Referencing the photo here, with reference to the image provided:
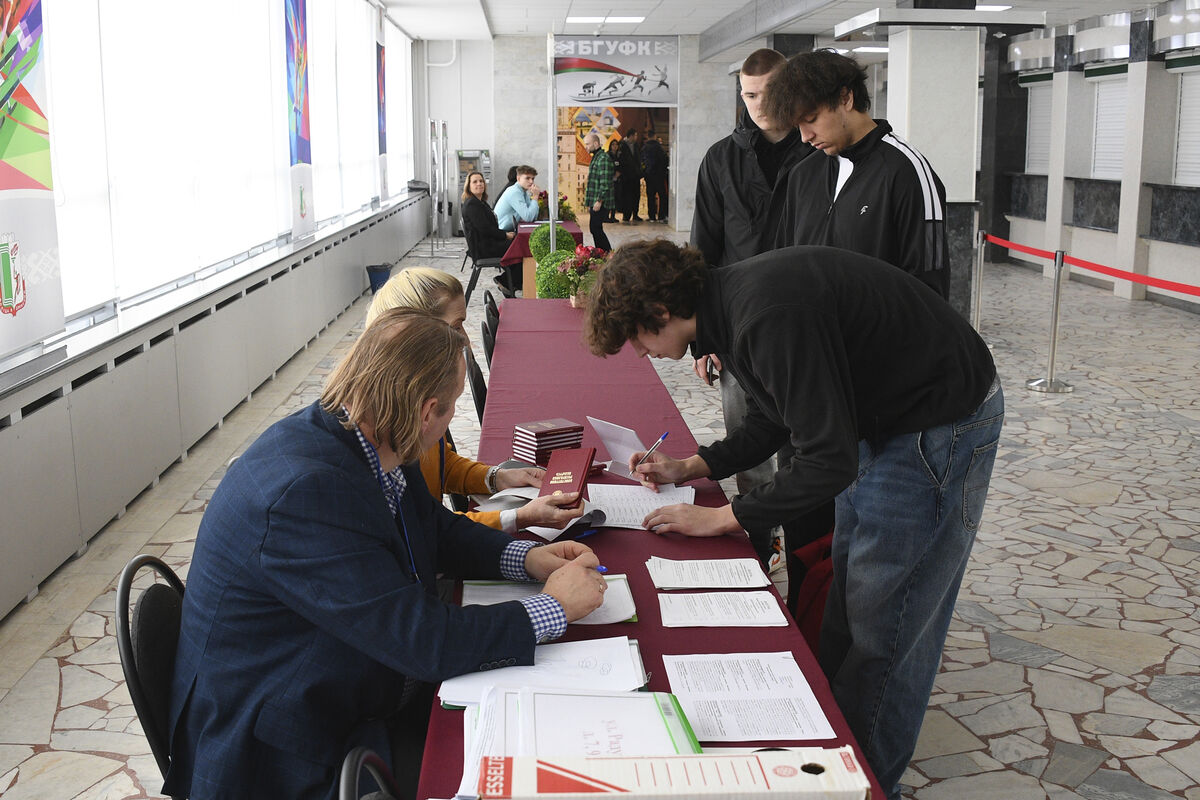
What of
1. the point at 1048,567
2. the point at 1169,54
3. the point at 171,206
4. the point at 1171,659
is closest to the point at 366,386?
the point at 1171,659

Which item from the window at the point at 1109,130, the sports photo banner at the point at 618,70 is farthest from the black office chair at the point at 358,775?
the sports photo banner at the point at 618,70

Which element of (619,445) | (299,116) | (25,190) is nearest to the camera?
(619,445)

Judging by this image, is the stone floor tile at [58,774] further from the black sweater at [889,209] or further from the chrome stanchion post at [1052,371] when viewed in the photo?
the chrome stanchion post at [1052,371]

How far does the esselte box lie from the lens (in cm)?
109

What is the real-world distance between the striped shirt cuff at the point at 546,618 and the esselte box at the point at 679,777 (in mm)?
614

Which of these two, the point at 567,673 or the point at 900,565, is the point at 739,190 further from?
the point at 567,673

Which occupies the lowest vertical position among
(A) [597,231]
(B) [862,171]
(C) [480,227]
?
(A) [597,231]

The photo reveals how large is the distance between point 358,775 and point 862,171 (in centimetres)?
226

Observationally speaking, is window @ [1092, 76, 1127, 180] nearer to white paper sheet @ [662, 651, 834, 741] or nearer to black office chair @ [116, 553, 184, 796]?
white paper sheet @ [662, 651, 834, 741]

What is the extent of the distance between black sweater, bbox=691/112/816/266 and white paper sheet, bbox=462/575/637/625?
2041 millimetres

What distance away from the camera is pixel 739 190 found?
4.01 meters

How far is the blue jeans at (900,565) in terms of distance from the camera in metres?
2.14

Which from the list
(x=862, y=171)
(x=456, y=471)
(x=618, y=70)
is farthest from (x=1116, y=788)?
(x=618, y=70)

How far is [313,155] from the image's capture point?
1034cm
